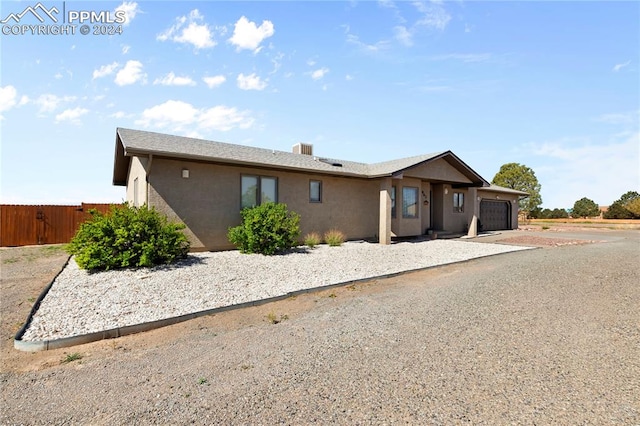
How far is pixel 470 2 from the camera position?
30.8 ft

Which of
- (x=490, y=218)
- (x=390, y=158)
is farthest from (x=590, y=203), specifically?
(x=390, y=158)

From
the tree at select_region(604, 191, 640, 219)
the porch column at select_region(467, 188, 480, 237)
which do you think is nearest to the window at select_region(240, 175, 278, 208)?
the porch column at select_region(467, 188, 480, 237)

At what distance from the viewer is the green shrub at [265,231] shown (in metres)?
10.1

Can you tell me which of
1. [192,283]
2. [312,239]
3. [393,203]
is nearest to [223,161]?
[312,239]

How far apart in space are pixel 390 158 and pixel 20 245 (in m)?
19.2

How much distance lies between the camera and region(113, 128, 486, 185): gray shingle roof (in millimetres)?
9709

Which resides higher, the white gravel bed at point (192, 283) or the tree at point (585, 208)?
the tree at point (585, 208)

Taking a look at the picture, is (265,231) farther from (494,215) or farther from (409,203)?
(494,215)

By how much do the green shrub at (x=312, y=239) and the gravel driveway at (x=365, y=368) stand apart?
20.4 ft

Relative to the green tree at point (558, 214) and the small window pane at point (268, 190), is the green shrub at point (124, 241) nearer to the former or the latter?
→ the small window pane at point (268, 190)

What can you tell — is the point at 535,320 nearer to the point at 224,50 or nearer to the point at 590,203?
the point at 224,50

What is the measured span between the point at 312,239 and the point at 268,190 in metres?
2.55

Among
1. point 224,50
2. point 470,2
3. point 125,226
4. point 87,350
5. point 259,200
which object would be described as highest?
point 470,2

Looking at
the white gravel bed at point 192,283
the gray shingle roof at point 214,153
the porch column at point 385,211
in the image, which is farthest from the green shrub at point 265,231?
the porch column at point 385,211
